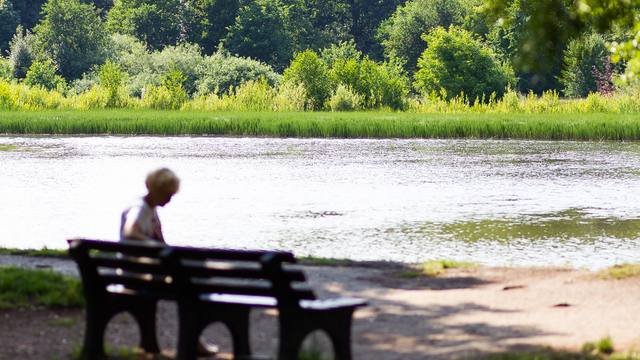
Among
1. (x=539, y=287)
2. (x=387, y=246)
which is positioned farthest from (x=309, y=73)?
(x=539, y=287)

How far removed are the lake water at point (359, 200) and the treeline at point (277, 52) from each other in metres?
19.5

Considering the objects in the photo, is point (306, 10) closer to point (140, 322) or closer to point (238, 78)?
point (238, 78)

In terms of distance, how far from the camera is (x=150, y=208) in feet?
17.4

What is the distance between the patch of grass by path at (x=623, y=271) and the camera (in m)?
7.79

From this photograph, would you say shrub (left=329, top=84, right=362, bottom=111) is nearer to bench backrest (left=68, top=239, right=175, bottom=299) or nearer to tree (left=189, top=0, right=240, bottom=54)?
bench backrest (left=68, top=239, right=175, bottom=299)

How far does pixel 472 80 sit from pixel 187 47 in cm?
2877

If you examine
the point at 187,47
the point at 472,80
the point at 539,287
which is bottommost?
the point at 539,287

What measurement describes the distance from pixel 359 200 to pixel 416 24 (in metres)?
69.6

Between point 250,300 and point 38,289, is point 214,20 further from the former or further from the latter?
point 250,300

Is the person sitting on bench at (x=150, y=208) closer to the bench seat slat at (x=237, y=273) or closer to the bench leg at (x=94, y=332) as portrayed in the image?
the bench leg at (x=94, y=332)

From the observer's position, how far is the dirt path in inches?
217

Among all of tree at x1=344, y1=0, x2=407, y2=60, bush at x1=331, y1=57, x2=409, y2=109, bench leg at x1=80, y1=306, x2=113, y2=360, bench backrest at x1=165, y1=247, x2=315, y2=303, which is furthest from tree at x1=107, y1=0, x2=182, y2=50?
bench backrest at x1=165, y1=247, x2=315, y2=303

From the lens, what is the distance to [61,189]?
16609 millimetres

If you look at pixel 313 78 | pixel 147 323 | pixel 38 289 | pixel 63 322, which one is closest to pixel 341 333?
pixel 147 323
